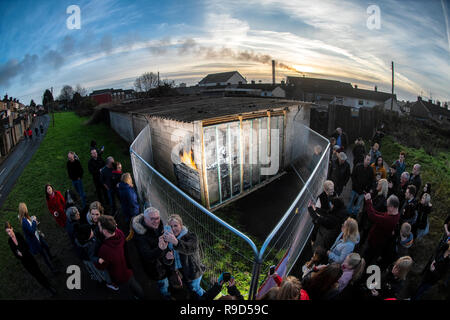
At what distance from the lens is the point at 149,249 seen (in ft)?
9.64

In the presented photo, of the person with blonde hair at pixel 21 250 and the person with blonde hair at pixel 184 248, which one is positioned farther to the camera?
the person with blonde hair at pixel 21 250

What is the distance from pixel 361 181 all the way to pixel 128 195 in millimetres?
6109

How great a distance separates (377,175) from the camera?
18.6 feet

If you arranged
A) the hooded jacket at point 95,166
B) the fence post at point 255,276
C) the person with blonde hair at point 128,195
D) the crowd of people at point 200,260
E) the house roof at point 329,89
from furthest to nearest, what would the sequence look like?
the house roof at point 329,89 → the hooded jacket at point 95,166 → the person with blonde hair at point 128,195 → the crowd of people at point 200,260 → the fence post at point 255,276

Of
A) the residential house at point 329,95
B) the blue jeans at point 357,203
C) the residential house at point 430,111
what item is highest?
the residential house at point 329,95

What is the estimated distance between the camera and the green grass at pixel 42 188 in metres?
4.24

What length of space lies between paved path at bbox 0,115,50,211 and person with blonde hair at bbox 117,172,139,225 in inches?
241

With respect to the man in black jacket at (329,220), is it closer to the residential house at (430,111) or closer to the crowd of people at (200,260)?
the crowd of people at (200,260)

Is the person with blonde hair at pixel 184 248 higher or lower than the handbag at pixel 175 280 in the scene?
higher

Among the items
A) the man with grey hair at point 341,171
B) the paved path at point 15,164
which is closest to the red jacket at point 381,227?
the man with grey hair at point 341,171

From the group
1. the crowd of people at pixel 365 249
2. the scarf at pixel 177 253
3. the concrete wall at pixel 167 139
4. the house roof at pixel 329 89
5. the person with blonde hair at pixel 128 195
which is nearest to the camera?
the crowd of people at pixel 365 249

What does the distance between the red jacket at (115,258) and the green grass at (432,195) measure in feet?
17.9

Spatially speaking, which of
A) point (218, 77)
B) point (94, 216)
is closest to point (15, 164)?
point (94, 216)
